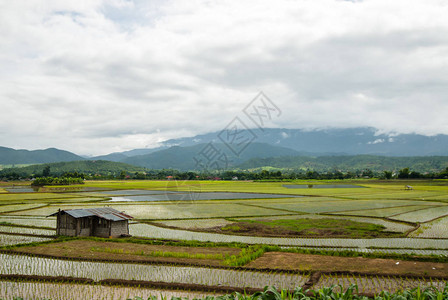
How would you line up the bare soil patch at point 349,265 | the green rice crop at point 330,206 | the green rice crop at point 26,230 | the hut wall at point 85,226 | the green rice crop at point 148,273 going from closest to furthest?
the green rice crop at point 148,273
the bare soil patch at point 349,265
the hut wall at point 85,226
the green rice crop at point 26,230
the green rice crop at point 330,206

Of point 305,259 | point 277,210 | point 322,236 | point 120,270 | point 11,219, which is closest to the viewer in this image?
point 120,270

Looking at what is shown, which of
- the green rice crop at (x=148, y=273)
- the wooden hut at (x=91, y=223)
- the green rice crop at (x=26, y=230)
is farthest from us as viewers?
the green rice crop at (x=26, y=230)

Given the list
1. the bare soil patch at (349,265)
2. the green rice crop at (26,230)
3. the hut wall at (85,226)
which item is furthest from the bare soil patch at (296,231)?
the green rice crop at (26,230)

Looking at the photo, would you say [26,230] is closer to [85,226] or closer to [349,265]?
[85,226]

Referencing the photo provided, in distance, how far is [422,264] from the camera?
1299cm

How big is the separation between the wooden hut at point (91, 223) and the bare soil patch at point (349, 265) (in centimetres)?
962

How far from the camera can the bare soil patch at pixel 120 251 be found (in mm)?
13977

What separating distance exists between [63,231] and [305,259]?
14.3 m

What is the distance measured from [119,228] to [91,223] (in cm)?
185

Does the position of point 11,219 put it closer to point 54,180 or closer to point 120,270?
point 120,270

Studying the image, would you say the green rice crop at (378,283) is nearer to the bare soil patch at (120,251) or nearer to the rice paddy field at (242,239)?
the rice paddy field at (242,239)

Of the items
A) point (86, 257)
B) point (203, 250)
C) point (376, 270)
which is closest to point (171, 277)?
A: point (203, 250)

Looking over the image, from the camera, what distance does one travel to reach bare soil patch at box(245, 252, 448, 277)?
12.0 m

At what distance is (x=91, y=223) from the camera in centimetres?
2019
